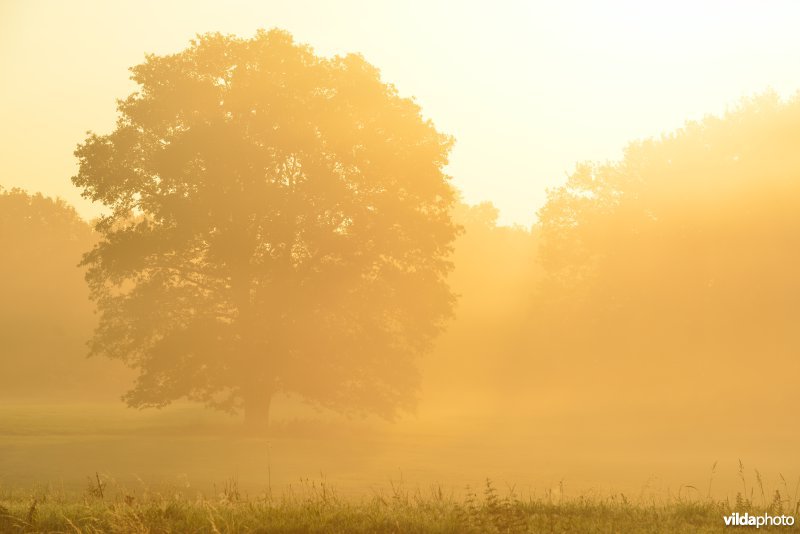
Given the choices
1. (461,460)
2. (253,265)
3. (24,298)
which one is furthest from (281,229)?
(24,298)

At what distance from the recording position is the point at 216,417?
48.6 m

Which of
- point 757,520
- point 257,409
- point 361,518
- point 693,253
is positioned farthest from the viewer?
point 693,253

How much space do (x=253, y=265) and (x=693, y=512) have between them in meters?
28.1

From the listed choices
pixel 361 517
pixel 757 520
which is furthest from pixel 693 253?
pixel 361 517

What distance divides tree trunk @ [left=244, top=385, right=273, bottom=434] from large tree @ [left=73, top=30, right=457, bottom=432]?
Answer: 0.29 feet

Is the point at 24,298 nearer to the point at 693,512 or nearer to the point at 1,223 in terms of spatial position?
the point at 1,223

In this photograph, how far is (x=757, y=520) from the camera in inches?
448

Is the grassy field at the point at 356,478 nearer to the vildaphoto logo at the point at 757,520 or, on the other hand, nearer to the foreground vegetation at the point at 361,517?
the foreground vegetation at the point at 361,517

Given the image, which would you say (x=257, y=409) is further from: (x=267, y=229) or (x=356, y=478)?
(x=356, y=478)

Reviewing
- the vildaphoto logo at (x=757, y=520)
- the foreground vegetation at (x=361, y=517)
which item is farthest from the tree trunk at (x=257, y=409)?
the vildaphoto logo at (x=757, y=520)

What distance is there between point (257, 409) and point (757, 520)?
30714mm

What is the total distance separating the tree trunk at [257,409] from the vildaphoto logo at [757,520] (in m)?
29.5

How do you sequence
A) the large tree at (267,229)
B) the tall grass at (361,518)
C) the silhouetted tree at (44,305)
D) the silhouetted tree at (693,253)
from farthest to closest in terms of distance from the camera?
the silhouetted tree at (44,305), the silhouetted tree at (693,253), the large tree at (267,229), the tall grass at (361,518)

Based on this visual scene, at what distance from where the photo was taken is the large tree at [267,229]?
3775cm
